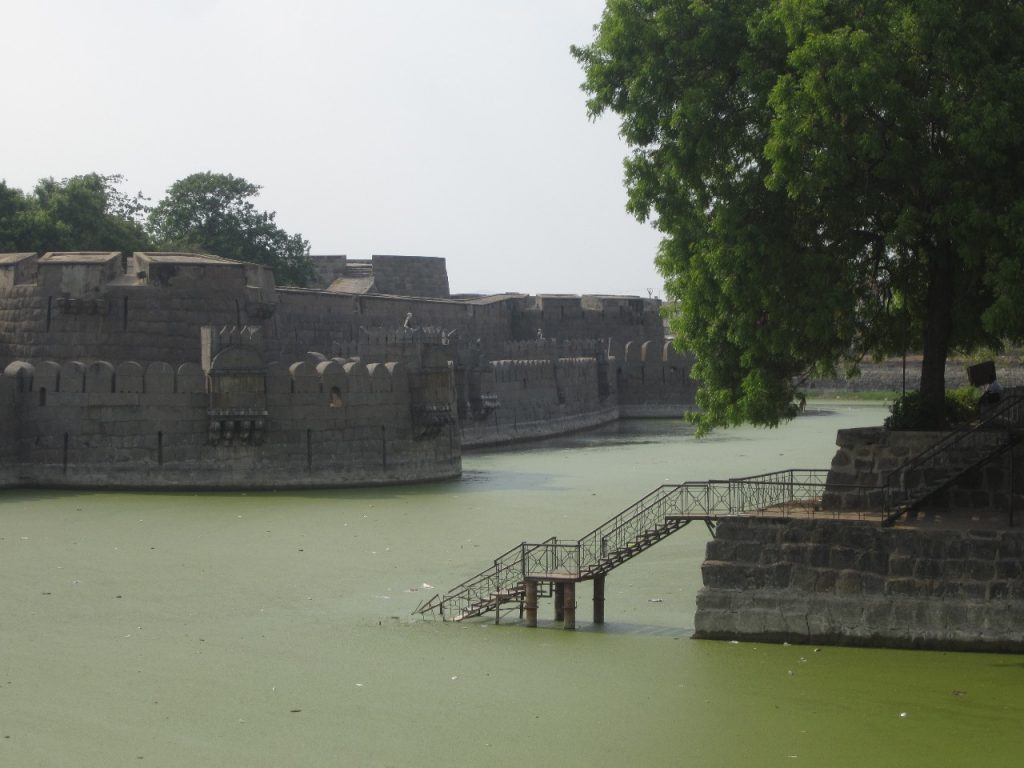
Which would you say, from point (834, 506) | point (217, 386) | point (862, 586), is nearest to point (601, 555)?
point (834, 506)

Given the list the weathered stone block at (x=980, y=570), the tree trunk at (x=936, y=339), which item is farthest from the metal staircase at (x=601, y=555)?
the weathered stone block at (x=980, y=570)

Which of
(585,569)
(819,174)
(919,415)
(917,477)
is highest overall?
(819,174)

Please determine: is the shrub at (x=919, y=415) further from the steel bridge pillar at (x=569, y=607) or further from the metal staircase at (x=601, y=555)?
the steel bridge pillar at (x=569, y=607)

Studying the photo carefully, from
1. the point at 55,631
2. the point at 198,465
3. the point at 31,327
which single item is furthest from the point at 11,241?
the point at 55,631

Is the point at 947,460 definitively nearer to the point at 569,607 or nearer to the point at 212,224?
the point at 569,607

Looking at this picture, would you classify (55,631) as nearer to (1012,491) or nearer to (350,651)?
(350,651)

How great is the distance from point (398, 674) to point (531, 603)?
251 cm

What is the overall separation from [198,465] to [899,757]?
64.7 feet

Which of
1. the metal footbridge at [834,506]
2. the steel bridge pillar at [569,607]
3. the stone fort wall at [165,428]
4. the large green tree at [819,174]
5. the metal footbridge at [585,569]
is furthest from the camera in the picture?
the stone fort wall at [165,428]

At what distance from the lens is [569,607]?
17.0m

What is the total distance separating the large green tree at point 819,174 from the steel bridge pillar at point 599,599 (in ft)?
8.93

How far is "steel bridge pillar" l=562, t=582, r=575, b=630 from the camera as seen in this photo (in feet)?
55.7

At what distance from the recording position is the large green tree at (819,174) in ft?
53.8

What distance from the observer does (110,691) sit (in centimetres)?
1448
